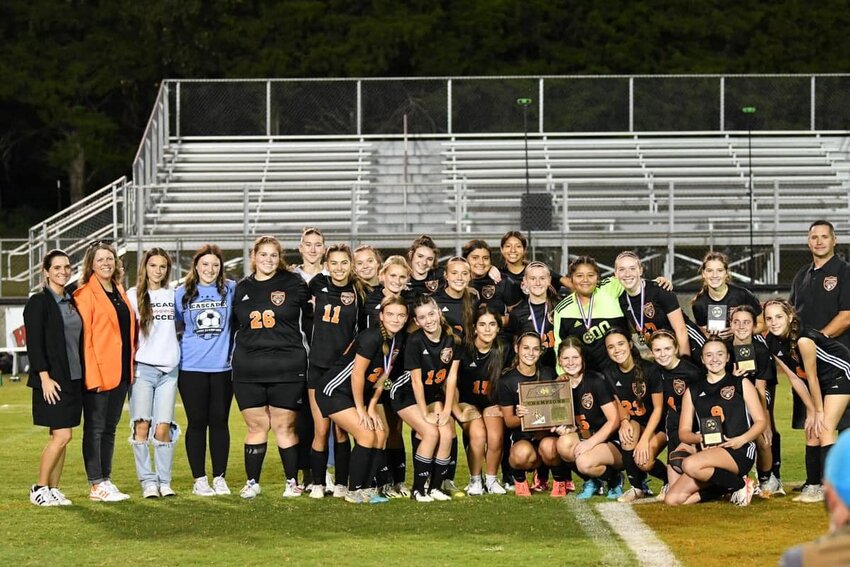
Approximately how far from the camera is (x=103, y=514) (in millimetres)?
7863

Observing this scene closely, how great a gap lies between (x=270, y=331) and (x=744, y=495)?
298 centimetres

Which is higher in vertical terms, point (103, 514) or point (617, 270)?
point (617, 270)

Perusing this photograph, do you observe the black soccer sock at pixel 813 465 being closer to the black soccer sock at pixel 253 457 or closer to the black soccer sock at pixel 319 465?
the black soccer sock at pixel 319 465

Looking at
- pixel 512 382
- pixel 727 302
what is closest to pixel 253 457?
pixel 512 382

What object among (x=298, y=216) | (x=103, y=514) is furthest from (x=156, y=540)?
(x=298, y=216)

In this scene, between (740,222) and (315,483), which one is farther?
(740,222)

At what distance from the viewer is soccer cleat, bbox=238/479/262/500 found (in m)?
8.40

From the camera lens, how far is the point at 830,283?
8734 mm

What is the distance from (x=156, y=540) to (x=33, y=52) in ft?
104

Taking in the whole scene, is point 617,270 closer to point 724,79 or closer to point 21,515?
point 21,515

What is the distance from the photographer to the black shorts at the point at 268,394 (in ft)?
27.2

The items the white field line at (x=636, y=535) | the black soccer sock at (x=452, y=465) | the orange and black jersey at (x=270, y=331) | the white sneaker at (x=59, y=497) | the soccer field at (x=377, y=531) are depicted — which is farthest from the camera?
the black soccer sock at (x=452, y=465)

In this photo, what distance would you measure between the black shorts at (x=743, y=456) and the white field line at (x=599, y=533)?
0.90 m

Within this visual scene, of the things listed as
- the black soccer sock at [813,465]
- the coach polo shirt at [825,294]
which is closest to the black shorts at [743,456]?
the black soccer sock at [813,465]
